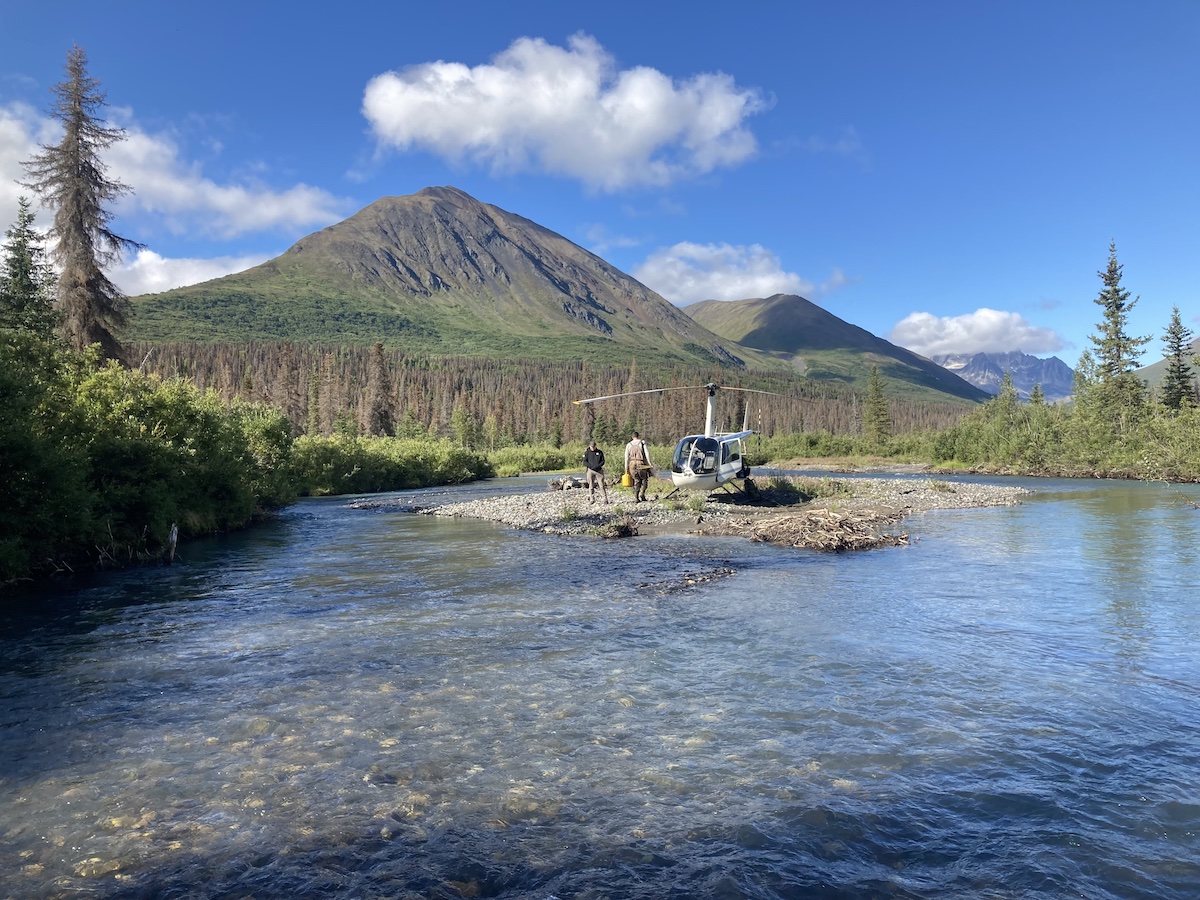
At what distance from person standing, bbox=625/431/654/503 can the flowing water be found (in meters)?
15.4

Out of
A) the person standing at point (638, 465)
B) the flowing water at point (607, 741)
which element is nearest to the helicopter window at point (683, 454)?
the person standing at point (638, 465)

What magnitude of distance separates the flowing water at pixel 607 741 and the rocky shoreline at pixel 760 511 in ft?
21.8

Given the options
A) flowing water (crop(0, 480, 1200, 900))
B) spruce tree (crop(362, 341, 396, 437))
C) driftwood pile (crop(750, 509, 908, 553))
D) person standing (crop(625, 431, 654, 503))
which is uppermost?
spruce tree (crop(362, 341, 396, 437))

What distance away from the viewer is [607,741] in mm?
7906

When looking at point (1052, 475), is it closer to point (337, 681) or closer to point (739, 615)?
point (739, 615)

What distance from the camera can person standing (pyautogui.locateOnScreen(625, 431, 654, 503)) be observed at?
31.4 meters

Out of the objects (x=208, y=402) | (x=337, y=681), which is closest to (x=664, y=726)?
(x=337, y=681)

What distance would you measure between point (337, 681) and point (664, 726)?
4.67 m

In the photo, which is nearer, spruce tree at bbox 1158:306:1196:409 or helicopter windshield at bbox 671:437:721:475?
helicopter windshield at bbox 671:437:721:475

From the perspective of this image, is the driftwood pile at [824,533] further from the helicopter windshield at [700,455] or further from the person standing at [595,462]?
the person standing at [595,462]

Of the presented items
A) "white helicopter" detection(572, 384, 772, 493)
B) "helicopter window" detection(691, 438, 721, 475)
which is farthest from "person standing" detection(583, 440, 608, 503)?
"helicopter window" detection(691, 438, 721, 475)

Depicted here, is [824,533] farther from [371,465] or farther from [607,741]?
[371,465]

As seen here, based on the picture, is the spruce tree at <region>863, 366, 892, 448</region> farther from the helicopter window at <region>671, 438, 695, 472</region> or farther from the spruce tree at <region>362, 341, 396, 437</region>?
the helicopter window at <region>671, 438, 695, 472</region>

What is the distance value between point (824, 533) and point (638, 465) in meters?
11.0
